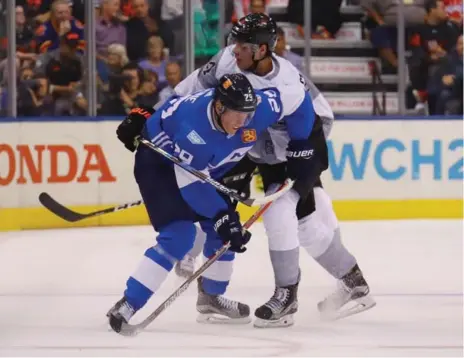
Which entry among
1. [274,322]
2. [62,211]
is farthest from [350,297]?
[62,211]

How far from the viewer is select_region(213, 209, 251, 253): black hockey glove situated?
4.04 m

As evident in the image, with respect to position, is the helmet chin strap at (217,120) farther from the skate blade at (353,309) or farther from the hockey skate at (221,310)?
the skate blade at (353,309)

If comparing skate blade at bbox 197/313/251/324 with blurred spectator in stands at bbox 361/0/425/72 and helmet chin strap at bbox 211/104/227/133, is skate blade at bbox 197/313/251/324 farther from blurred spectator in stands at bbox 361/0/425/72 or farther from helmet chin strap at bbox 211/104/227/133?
blurred spectator in stands at bbox 361/0/425/72

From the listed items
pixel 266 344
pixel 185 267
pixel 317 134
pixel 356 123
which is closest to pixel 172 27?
pixel 356 123

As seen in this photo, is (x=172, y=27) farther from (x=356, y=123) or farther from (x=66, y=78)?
(x=356, y=123)

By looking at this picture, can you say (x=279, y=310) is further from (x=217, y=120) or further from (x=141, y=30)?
(x=141, y=30)

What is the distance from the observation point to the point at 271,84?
14.3 feet

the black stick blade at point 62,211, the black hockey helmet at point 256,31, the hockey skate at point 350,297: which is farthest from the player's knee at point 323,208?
the black stick blade at point 62,211

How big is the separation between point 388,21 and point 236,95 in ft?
16.8

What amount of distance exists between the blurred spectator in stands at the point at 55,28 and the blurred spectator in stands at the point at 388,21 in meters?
2.29

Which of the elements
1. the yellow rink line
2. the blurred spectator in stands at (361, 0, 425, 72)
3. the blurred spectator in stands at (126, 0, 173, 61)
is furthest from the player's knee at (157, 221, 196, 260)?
the blurred spectator in stands at (361, 0, 425, 72)

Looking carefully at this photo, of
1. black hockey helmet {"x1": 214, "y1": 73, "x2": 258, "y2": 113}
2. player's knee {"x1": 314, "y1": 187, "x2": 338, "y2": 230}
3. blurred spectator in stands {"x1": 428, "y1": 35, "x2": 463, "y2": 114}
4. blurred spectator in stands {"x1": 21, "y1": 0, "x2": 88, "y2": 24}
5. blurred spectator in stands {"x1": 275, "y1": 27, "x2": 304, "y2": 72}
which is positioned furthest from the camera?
blurred spectator in stands {"x1": 428, "y1": 35, "x2": 463, "y2": 114}

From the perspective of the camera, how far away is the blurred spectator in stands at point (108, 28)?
7953 mm

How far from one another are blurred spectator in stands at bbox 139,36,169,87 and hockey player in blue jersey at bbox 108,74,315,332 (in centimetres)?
376
